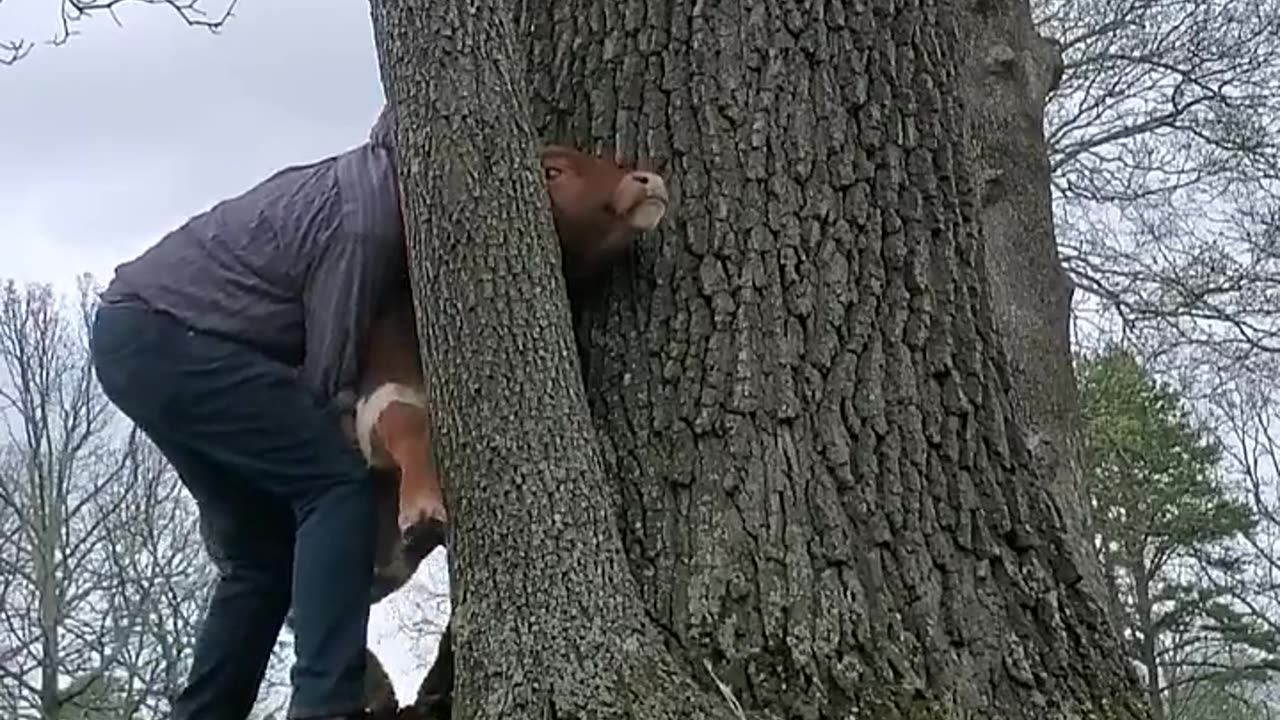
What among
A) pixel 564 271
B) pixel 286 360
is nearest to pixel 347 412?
pixel 286 360

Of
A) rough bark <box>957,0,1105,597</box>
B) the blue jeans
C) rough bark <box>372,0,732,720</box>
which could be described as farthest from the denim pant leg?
rough bark <box>957,0,1105,597</box>

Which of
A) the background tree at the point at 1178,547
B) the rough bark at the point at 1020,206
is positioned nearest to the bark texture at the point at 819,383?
the rough bark at the point at 1020,206

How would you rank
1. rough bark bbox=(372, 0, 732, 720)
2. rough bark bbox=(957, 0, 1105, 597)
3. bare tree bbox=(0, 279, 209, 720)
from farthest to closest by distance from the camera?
1. bare tree bbox=(0, 279, 209, 720)
2. rough bark bbox=(957, 0, 1105, 597)
3. rough bark bbox=(372, 0, 732, 720)

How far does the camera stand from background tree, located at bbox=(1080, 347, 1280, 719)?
707 inches

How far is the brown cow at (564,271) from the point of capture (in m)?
2.33

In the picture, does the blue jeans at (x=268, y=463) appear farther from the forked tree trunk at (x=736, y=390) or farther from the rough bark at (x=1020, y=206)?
the rough bark at (x=1020, y=206)

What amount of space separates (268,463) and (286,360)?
157 mm

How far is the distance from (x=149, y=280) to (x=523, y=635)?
3.13ft

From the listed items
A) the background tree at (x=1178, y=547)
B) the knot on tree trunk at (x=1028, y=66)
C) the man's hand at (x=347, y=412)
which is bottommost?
the man's hand at (x=347, y=412)

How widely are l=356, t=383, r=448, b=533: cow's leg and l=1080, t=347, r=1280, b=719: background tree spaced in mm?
15168

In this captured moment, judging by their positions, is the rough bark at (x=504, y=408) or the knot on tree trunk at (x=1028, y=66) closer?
the rough bark at (x=504, y=408)

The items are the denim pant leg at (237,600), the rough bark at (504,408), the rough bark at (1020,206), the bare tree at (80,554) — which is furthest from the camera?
the bare tree at (80,554)

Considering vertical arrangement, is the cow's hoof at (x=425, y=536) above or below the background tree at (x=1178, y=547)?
below

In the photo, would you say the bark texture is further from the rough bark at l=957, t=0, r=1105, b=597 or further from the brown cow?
the rough bark at l=957, t=0, r=1105, b=597
